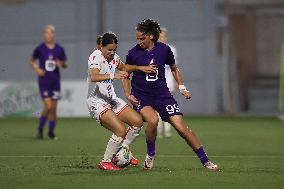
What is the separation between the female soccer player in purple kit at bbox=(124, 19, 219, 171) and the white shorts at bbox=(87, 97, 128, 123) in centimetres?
35

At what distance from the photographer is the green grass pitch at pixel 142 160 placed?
1082 cm

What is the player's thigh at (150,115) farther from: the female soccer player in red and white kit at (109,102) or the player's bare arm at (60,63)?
the player's bare arm at (60,63)

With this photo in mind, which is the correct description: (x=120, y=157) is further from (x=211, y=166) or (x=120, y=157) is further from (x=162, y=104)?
(x=211, y=166)

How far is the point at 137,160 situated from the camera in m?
13.2

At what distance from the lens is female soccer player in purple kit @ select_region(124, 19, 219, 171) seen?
39.9ft

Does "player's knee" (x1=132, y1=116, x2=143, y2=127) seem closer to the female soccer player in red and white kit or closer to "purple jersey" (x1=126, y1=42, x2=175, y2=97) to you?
the female soccer player in red and white kit

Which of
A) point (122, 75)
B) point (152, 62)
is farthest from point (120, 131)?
point (152, 62)

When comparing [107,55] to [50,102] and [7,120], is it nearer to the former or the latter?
[50,102]

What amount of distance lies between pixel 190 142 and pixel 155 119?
58 cm

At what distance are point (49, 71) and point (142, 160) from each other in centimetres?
541

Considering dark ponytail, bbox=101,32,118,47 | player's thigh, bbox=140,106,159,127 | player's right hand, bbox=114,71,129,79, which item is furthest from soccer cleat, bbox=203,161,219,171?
dark ponytail, bbox=101,32,118,47

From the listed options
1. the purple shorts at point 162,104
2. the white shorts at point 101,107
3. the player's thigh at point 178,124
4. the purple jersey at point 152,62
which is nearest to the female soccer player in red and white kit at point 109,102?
the white shorts at point 101,107

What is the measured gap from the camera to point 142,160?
1388 centimetres

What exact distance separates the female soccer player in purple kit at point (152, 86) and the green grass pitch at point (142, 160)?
Answer: 614mm
